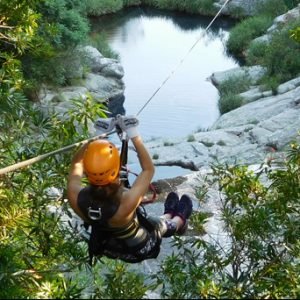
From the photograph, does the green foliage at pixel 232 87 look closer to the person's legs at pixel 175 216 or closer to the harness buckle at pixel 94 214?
the person's legs at pixel 175 216

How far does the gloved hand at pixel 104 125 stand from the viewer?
3.46 metres

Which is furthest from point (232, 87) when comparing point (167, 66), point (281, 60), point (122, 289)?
point (122, 289)

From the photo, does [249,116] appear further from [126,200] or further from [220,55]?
A: [126,200]

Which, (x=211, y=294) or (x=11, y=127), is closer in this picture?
(x=211, y=294)

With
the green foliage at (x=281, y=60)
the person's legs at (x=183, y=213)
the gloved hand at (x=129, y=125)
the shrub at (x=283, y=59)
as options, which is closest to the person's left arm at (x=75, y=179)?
the gloved hand at (x=129, y=125)

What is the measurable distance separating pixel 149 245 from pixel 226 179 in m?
0.58

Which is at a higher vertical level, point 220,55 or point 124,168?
point 124,168

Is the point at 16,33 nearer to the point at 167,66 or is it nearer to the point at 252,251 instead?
the point at 252,251

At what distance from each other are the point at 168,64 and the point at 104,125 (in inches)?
703

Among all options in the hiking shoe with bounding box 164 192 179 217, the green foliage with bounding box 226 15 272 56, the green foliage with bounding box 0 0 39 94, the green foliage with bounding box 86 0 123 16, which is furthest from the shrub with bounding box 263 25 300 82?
the green foliage with bounding box 0 0 39 94

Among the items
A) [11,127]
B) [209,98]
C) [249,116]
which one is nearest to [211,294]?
[11,127]

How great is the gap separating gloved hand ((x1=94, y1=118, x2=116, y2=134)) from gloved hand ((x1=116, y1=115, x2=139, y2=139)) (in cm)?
6

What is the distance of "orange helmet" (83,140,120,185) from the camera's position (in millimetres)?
3117

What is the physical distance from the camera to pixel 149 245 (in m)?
3.71
